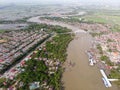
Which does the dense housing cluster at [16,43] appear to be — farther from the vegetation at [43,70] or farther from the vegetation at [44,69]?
the vegetation at [44,69]

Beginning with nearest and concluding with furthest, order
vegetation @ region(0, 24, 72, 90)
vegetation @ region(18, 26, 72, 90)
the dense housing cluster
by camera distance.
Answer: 1. vegetation @ region(0, 24, 72, 90)
2. vegetation @ region(18, 26, 72, 90)
3. the dense housing cluster

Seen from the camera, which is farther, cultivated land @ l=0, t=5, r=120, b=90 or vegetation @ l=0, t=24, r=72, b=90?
cultivated land @ l=0, t=5, r=120, b=90

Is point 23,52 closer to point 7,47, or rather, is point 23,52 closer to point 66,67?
point 7,47

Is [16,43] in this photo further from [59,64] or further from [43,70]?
[43,70]

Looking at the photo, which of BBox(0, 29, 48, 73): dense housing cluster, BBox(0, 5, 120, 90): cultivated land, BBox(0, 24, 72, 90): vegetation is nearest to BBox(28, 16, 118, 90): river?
BBox(0, 5, 120, 90): cultivated land

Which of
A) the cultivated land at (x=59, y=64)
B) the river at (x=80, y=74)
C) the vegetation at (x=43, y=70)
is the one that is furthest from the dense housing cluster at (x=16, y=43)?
the river at (x=80, y=74)

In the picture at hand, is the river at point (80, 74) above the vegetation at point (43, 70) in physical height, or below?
below

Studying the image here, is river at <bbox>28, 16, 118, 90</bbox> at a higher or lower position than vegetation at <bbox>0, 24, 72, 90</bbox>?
lower

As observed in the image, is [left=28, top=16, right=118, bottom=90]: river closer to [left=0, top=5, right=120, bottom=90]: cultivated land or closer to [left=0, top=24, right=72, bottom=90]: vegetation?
[left=0, top=5, right=120, bottom=90]: cultivated land

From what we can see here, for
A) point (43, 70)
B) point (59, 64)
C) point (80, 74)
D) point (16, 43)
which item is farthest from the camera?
point (16, 43)

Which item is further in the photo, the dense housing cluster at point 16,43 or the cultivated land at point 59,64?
the dense housing cluster at point 16,43

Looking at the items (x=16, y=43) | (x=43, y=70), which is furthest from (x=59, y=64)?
(x=16, y=43)
